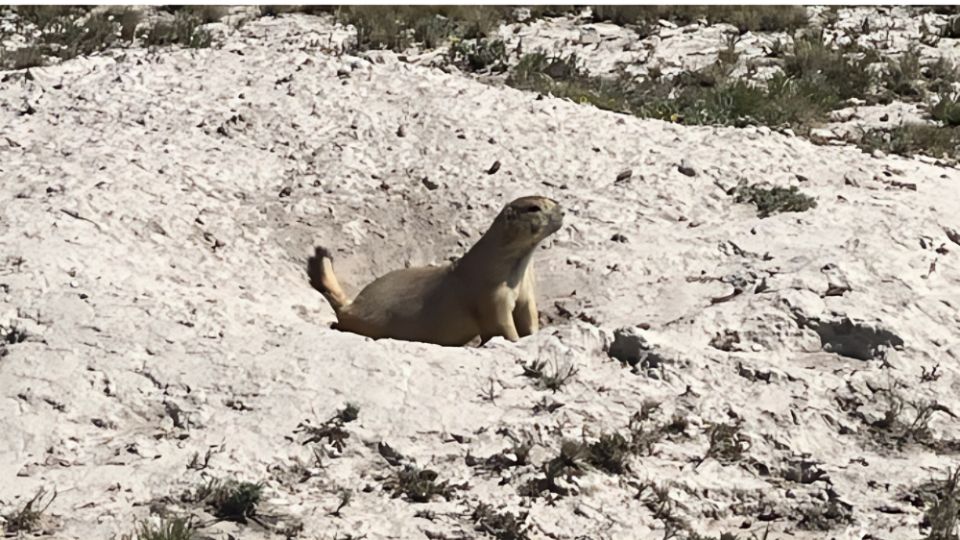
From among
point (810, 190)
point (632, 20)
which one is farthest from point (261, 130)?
point (632, 20)

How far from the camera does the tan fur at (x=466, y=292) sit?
329 inches

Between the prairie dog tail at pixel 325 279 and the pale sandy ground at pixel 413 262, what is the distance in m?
0.10

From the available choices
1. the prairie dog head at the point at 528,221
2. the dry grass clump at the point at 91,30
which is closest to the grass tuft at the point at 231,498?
the prairie dog head at the point at 528,221

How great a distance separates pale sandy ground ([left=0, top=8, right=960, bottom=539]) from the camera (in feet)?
20.1

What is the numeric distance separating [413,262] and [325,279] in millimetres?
775

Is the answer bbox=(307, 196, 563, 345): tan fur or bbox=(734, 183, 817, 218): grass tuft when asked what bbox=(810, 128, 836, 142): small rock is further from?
bbox=(307, 196, 563, 345): tan fur

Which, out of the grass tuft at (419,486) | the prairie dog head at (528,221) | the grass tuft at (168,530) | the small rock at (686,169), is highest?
the prairie dog head at (528,221)

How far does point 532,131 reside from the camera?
33.4 ft

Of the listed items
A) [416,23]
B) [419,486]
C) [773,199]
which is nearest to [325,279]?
[773,199]

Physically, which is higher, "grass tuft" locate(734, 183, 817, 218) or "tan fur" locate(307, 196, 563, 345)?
"grass tuft" locate(734, 183, 817, 218)

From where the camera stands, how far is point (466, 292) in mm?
8508

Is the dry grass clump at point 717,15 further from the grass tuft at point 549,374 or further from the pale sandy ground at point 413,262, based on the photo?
the grass tuft at point 549,374

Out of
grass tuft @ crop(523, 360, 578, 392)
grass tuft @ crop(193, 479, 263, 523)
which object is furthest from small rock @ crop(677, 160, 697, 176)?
grass tuft @ crop(193, 479, 263, 523)

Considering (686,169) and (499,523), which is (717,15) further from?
(499,523)
